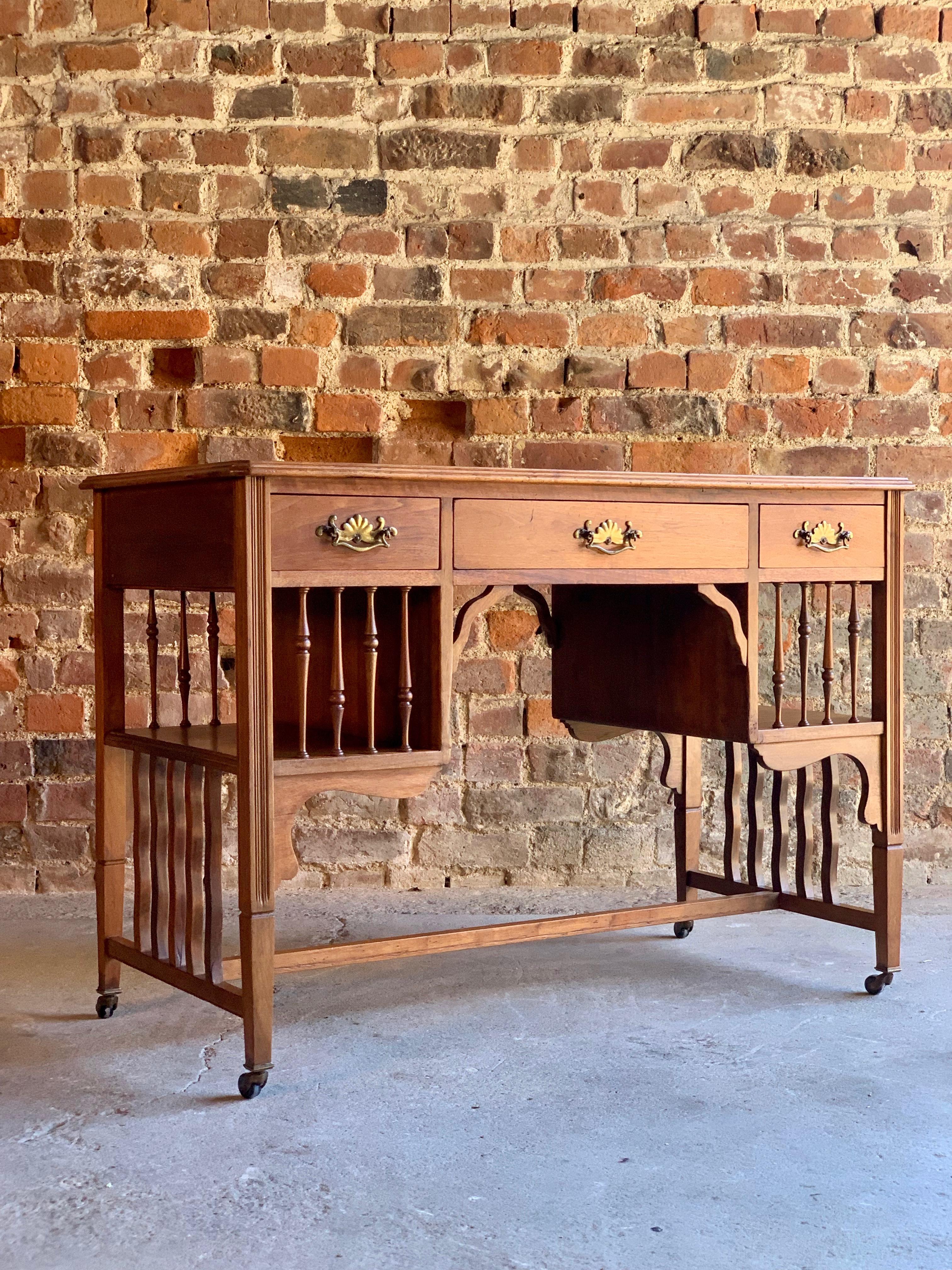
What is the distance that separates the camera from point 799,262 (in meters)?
3.88

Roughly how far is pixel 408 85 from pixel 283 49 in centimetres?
33

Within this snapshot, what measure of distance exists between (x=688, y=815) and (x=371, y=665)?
4.27ft

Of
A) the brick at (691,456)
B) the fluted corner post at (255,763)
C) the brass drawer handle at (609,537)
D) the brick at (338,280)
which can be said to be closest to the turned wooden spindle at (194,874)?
the fluted corner post at (255,763)

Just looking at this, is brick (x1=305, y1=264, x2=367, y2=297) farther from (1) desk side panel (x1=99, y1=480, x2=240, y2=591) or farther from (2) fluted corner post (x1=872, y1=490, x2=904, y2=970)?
(2) fluted corner post (x1=872, y1=490, x2=904, y2=970)

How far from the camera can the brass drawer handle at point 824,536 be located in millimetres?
2910

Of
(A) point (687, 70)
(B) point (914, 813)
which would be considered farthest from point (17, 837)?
(A) point (687, 70)

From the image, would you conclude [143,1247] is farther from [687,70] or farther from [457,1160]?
[687,70]

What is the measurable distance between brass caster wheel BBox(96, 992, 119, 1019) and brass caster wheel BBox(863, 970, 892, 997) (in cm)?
151

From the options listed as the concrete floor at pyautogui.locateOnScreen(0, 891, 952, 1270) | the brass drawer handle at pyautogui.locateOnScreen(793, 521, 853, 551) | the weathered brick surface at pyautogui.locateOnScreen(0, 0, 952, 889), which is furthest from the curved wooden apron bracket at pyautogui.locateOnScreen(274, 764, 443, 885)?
the weathered brick surface at pyautogui.locateOnScreen(0, 0, 952, 889)

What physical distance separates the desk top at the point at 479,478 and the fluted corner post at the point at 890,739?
5.8 inches

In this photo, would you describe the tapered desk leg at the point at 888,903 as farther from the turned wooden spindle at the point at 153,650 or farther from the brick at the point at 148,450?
the brick at the point at 148,450

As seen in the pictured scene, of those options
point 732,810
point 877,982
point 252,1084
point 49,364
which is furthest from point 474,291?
point 252,1084

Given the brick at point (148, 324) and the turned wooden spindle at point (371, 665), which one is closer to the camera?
the turned wooden spindle at point (371, 665)

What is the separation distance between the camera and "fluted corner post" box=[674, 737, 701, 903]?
11.3 ft
